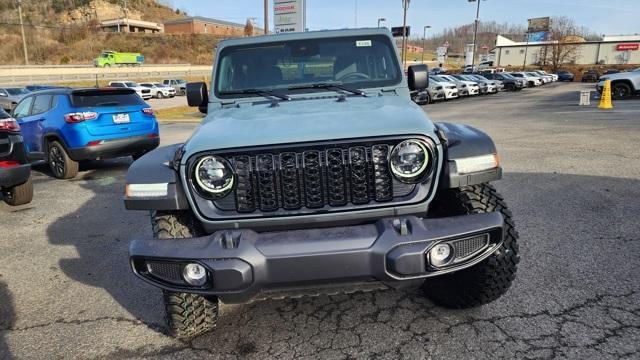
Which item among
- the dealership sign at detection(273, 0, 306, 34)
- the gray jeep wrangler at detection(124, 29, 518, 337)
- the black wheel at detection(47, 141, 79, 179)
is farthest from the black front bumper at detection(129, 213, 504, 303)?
the dealership sign at detection(273, 0, 306, 34)

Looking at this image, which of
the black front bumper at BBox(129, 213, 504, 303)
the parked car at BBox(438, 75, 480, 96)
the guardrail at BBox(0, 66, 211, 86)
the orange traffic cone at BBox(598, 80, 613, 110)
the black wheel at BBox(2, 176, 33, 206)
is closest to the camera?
the black front bumper at BBox(129, 213, 504, 303)

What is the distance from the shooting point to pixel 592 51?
286 ft

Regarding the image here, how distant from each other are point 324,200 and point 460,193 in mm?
824

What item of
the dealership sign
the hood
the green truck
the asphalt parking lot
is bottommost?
the asphalt parking lot

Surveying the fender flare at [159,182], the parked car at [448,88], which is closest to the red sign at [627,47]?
the parked car at [448,88]

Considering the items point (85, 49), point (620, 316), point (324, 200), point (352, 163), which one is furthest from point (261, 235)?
point (85, 49)

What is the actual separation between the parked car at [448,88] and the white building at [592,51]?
66.1m

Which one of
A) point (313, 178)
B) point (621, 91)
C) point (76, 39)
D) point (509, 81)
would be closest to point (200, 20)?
point (76, 39)

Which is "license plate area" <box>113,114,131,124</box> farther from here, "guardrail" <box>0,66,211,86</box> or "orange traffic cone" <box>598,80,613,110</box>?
"guardrail" <box>0,66,211,86</box>

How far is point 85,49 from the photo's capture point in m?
75.3

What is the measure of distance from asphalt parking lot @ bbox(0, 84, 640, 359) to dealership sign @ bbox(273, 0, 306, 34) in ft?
57.3

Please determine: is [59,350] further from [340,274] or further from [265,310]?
[340,274]

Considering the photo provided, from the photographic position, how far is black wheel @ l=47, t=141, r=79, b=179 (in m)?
7.77

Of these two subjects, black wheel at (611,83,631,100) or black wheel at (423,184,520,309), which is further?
black wheel at (611,83,631,100)
